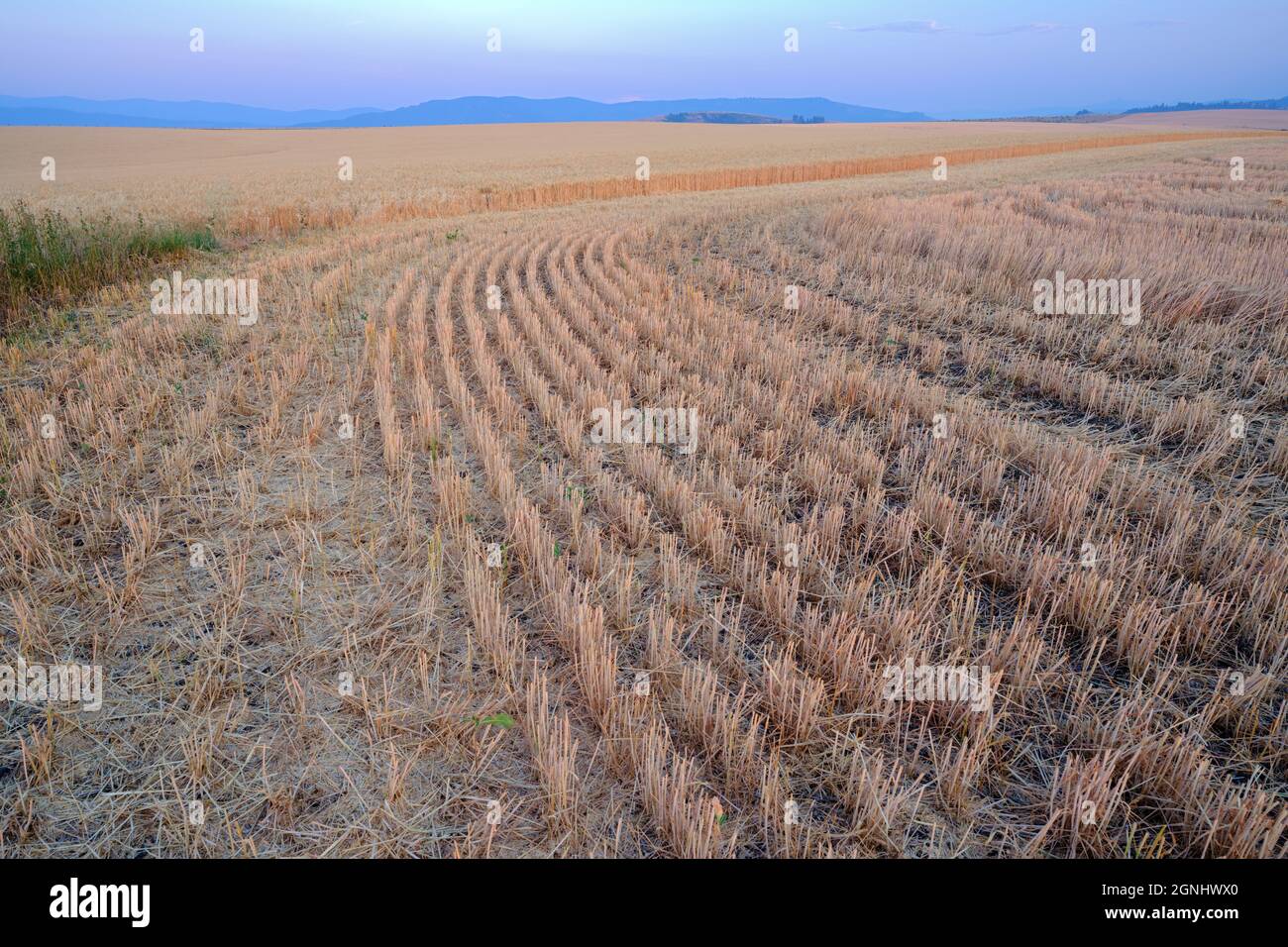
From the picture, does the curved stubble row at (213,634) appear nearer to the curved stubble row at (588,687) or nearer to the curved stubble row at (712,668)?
the curved stubble row at (588,687)

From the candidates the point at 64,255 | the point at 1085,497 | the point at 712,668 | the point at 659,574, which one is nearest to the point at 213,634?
the point at 659,574

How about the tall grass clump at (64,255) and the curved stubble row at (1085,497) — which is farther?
the tall grass clump at (64,255)

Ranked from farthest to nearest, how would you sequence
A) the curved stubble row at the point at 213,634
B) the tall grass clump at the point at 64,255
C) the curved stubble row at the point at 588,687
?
the tall grass clump at the point at 64,255 < the curved stubble row at the point at 213,634 < the curved stubble row at the point at 588,687

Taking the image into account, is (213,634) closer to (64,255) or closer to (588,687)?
(588,687)

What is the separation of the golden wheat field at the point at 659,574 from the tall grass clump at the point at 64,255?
0.62 metres

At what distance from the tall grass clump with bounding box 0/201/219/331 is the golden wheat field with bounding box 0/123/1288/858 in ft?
2.03

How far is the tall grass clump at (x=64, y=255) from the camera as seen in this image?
359 inches

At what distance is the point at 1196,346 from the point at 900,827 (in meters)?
7.23

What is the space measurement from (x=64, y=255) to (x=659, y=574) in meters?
11.1

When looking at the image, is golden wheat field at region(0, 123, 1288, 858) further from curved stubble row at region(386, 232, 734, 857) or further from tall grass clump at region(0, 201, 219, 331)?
tall grass clump at region(0, 201, 219, 331)

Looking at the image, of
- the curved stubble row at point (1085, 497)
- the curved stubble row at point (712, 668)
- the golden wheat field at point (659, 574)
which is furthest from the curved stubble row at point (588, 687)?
the curved stubble row at point (1085, 497)

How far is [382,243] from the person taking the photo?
14.1 meters

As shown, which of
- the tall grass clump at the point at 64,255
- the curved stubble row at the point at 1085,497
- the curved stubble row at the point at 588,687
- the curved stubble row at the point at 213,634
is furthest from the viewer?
the tall grass clump at the point at 64,255
